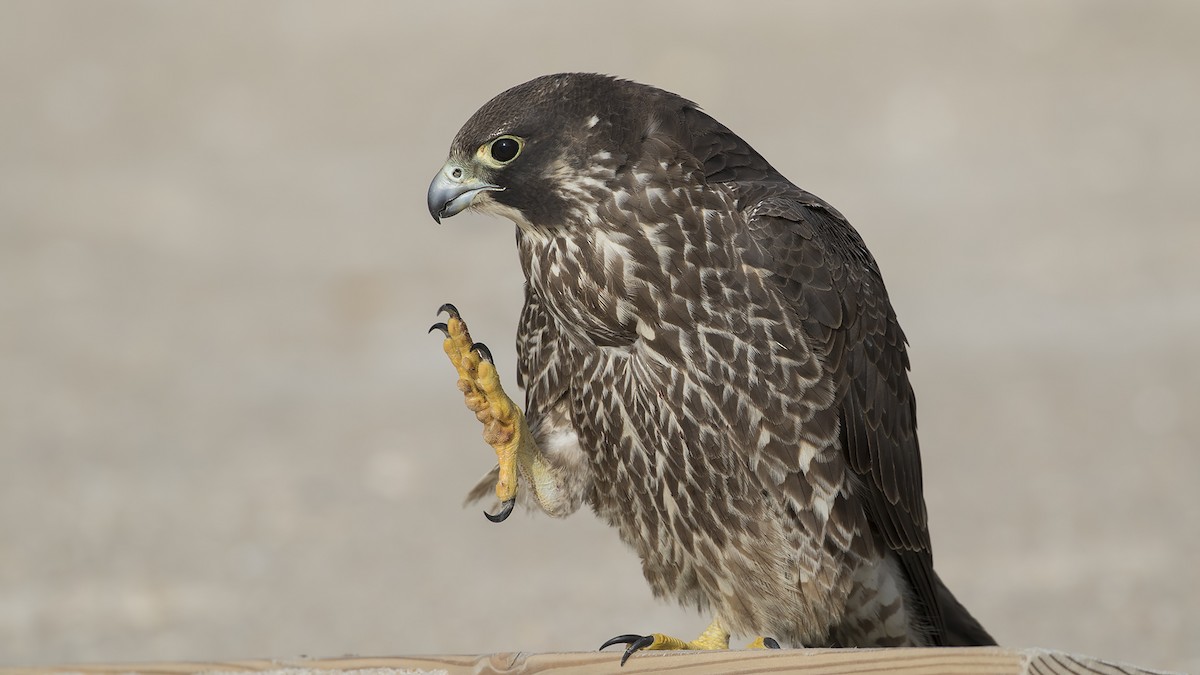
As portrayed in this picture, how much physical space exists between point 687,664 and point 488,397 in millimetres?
1060

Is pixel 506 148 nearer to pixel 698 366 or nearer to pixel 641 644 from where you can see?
pixel 698 366

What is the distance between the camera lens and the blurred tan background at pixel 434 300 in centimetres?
756

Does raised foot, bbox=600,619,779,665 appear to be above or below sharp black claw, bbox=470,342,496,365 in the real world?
below

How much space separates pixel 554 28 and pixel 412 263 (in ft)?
14.3

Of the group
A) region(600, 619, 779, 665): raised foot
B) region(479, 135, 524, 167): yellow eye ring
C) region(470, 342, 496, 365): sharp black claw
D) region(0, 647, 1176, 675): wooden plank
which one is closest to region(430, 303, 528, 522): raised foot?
region(470, 342, 496, 365): sharp black claw

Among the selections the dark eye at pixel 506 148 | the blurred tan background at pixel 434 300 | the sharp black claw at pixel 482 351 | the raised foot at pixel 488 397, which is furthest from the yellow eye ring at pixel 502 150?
the blurred tan background at pixel 434 300

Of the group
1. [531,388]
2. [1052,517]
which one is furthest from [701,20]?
[531,388]

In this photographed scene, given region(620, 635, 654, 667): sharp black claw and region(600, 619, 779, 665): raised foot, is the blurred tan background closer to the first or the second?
region(600, 619, 779, 665): raised foot

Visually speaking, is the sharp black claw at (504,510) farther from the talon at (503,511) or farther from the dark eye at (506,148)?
the dark eye at (506,148)

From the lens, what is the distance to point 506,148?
11.7 ft

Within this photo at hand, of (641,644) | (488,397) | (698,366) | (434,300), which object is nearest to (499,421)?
(488,397)

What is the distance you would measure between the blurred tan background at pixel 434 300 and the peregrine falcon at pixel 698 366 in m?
2.72

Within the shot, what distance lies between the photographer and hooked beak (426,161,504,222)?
360 cm

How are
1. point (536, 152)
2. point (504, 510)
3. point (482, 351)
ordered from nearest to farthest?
1. point (536, 152)
2. point (482, 351)
3. point (504, 510)
